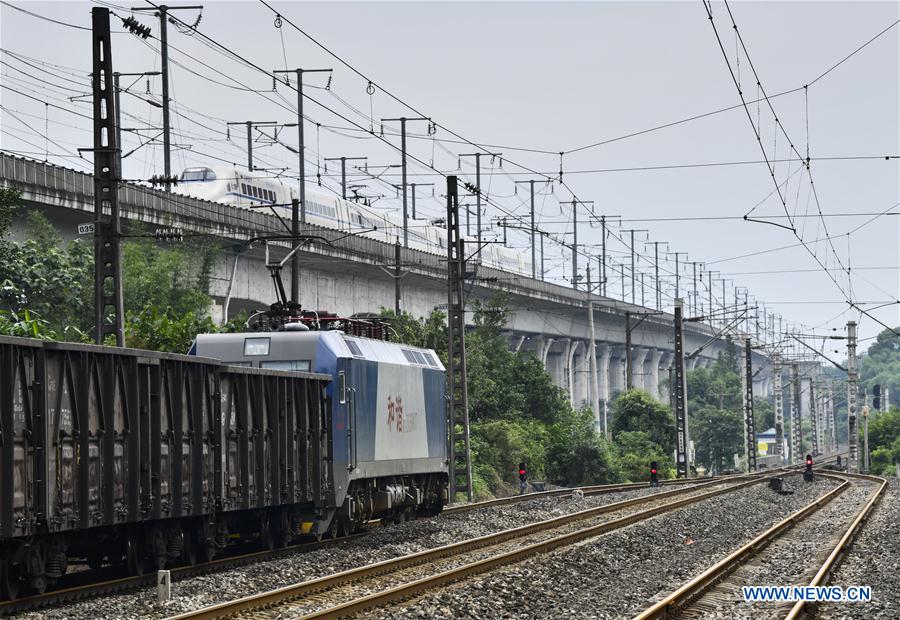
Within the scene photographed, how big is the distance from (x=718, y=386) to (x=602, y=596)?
13069 centimetres

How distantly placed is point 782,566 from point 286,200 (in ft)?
148

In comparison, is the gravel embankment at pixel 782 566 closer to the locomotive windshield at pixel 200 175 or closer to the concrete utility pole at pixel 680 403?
the concrete utility pole at pixel 680 403

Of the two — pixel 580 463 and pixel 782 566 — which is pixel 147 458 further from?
pixel 580 463

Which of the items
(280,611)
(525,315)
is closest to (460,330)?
(280,611)

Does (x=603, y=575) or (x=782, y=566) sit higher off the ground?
(x=603, y=575)

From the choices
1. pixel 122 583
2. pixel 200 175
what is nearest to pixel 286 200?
pixel 200 175

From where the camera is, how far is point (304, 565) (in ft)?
68.7

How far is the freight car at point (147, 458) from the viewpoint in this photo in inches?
611

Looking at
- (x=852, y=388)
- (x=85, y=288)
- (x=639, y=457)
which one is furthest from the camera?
(x=852, y=388)

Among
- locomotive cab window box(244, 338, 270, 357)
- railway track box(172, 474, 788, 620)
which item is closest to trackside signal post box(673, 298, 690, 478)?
railway track box(172, 474, 788, 620)

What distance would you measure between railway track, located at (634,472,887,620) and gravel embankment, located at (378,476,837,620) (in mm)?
519

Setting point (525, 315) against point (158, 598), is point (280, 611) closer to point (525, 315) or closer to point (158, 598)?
point (158, 598)

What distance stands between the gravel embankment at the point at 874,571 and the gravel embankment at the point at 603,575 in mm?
2221

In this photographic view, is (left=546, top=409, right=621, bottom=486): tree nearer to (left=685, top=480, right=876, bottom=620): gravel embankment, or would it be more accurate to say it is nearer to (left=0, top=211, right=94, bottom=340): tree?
(left=685, top=480, right=876, bottom=620): gravel embankment
